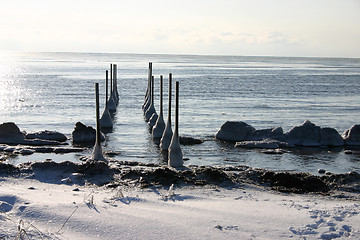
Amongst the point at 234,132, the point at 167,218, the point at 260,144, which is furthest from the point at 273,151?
the point at 167,218

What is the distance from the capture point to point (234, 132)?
107 ft

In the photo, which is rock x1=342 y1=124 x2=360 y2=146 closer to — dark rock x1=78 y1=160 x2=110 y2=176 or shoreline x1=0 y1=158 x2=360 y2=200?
shoreline x1=0 y1=158 x2=360 y2=200

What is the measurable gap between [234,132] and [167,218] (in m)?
22.5

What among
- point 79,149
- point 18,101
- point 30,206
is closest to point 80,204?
point 30,206

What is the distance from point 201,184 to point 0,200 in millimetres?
8036

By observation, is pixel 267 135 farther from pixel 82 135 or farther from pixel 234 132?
pixel 82 135

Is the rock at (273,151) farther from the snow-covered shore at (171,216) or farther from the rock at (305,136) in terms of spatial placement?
the snow-covered shore at (171,216)

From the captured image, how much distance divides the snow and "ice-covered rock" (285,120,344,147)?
59.2 ft

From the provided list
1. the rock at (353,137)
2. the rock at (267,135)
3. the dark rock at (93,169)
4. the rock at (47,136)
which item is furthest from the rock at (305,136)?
the dark rock at (93,169)

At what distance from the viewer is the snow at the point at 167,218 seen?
930 cm

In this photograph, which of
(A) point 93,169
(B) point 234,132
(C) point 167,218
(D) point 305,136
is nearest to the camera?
(C) point 167,218

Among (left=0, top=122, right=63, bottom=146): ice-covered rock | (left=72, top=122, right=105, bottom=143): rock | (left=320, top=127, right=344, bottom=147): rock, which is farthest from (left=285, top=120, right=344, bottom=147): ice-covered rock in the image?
(left=0, top=122, right=63, bottom=146): ice-covered rock

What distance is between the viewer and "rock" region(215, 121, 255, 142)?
106 ft

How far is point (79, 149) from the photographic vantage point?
27.9m
